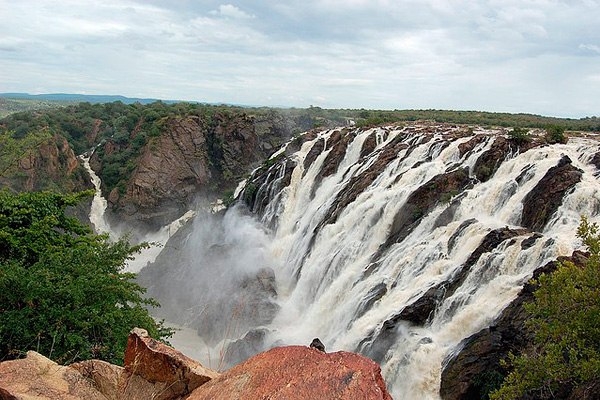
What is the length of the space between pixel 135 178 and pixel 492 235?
34.6 meters

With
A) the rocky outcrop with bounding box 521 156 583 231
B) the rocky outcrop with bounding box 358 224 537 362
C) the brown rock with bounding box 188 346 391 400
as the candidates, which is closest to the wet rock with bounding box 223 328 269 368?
the rocky outcrop with bounding box 358 224 537 362

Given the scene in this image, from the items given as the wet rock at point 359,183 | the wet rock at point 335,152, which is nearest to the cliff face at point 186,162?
the wet rock at point 335,152

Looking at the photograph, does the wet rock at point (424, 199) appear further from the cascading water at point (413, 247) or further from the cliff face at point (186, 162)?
the cliff face at point (186, 162)

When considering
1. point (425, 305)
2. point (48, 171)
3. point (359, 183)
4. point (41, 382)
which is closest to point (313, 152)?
point (359, 183)

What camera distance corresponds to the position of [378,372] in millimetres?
4336

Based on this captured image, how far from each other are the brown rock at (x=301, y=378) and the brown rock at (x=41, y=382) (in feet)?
5.22

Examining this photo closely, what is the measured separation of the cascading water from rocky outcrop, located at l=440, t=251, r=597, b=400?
0.38 m

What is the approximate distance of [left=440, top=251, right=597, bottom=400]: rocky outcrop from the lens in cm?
1159

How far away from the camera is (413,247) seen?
1734 centimetres

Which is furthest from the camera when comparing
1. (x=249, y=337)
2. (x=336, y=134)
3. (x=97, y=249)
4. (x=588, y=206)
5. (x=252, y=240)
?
(x=336, y=134)

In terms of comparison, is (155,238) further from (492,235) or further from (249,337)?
(492,235)

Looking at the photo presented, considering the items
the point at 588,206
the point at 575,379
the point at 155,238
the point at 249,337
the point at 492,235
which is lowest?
the point at 155,238

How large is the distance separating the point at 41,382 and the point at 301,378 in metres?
3.15

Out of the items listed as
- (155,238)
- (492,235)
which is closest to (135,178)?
(155,238)
